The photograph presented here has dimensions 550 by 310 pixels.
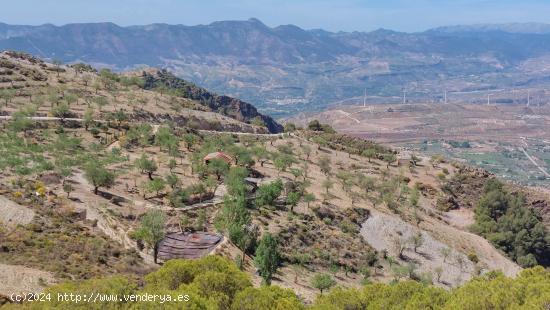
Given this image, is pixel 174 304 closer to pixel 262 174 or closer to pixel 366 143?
pixel 262 174

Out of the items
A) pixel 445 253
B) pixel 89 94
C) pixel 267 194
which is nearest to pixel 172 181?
pixel 267 194

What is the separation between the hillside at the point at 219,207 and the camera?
40.5 metres

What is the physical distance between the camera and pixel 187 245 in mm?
51531

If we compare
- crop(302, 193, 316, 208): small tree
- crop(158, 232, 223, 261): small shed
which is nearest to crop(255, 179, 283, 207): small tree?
crop(302, 193, 316, 208): small tree

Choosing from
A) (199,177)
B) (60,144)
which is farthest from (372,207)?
(60,144)

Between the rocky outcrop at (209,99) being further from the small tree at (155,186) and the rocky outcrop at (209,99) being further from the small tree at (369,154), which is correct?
the small tree at (155,186)

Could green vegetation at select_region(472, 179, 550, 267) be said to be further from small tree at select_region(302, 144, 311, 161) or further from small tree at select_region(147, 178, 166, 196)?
small tree at select_region(147, 178, 166, 196)

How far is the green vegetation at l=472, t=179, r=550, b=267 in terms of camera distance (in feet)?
277

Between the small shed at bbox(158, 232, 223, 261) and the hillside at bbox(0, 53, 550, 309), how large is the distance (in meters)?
0.44

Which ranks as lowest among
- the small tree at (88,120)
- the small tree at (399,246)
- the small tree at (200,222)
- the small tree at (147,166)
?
the small tree at (399,246)

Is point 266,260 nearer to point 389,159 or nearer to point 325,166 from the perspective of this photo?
point 325,166

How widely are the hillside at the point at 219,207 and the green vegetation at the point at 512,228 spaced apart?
252mm

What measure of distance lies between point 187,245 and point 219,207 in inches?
523

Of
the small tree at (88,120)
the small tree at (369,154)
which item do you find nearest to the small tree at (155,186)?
the small tree at (88,120)
